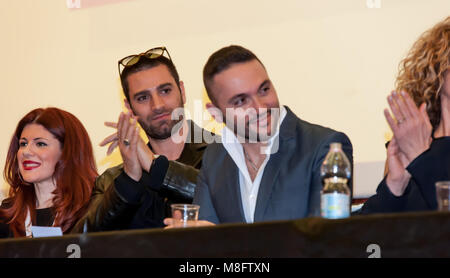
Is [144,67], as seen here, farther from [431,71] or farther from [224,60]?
[431,71]

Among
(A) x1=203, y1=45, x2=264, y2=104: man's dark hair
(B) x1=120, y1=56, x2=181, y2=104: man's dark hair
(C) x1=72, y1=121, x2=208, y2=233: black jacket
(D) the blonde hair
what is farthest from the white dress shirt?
(B) x1=120, y1=56, x2=181, y2=104: man's dark hair

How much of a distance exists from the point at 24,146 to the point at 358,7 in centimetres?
179

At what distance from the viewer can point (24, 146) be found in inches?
147

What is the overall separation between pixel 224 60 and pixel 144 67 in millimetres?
898

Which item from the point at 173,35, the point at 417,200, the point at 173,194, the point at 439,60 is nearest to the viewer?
the point at 417,200

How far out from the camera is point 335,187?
216 cm

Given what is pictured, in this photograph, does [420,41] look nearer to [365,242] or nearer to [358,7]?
[358,7]

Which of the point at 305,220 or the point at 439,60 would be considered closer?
the point at 305,220

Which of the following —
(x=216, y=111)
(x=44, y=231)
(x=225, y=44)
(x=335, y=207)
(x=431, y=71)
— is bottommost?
(x=44, y=231)

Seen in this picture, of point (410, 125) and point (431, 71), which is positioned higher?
point (431, 71)

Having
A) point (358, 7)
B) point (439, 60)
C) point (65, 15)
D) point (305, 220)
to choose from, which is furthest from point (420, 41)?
point (65, 15)

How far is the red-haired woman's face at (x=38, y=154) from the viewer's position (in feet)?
11.9

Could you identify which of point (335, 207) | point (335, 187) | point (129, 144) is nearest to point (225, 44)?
point (129, 144)

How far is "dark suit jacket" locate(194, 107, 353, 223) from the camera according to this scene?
268 centimetres
